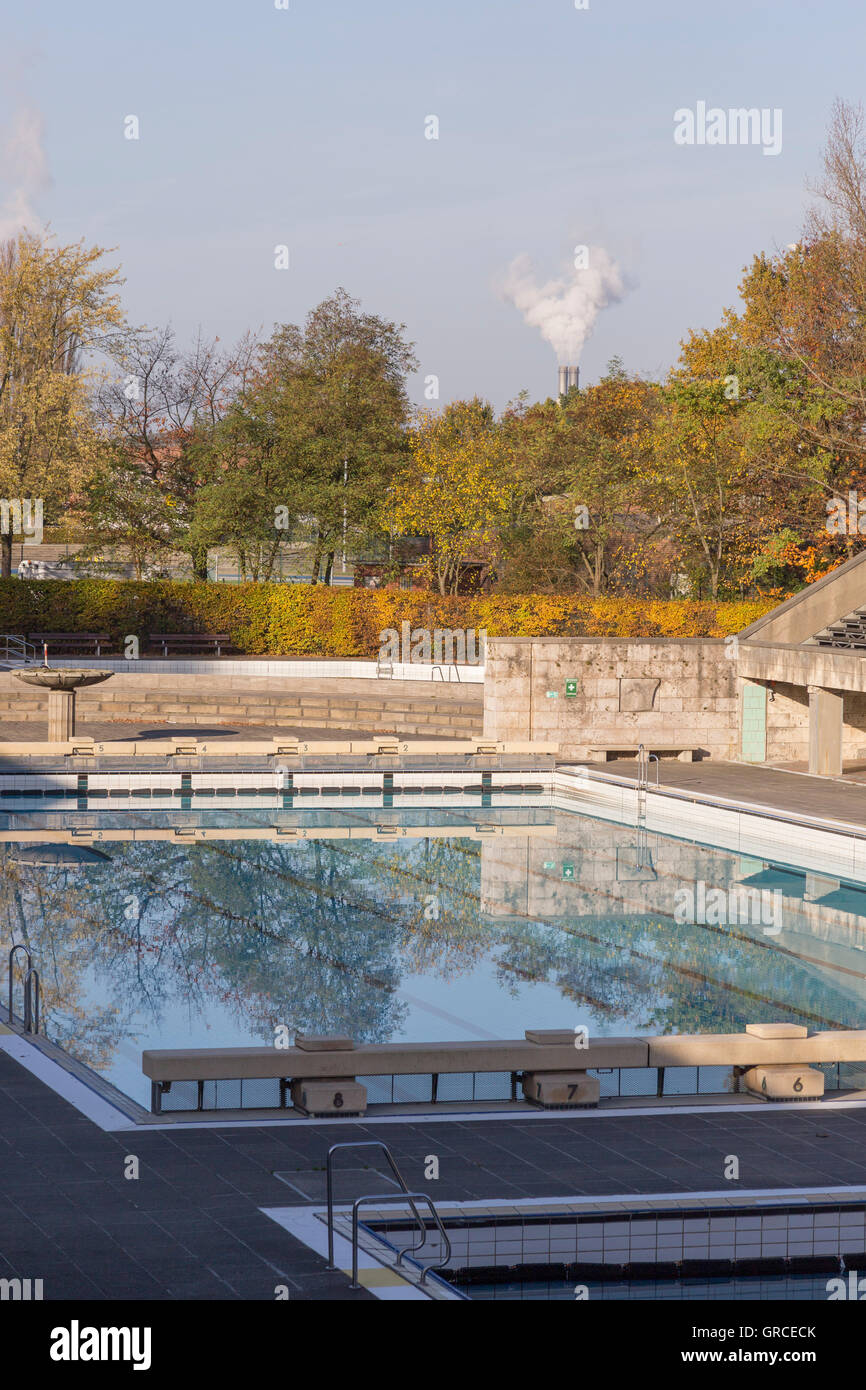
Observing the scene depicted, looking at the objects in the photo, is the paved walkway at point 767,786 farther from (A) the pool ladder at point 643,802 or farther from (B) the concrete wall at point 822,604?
(B) the concrete wall at point 822,604

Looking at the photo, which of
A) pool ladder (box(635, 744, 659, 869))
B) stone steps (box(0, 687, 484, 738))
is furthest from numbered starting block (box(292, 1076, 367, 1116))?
stone steps (box(0, 687, 484, 738))

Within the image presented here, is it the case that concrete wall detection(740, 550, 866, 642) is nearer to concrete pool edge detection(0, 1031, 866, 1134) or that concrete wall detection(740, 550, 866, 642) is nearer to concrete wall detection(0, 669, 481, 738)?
concrete wall detection(0, 669, 481, 738)

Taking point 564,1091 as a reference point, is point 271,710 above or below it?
above

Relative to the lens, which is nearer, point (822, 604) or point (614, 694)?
point (822, 604)

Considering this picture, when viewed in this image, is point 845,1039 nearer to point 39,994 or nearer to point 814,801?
point 39,994

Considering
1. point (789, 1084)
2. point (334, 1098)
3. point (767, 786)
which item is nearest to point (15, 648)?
point (767, 786)

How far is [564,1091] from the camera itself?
1042cm

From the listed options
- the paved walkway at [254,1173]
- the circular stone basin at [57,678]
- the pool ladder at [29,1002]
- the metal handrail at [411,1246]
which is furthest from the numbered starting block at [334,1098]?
the circular stone basin at [57,678]

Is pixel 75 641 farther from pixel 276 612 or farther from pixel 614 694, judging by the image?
pixel 614 694

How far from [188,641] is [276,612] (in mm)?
2425

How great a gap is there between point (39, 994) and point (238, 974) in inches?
112

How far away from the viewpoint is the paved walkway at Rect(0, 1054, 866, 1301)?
23.2 ft

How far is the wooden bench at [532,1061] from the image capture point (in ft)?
33.1
